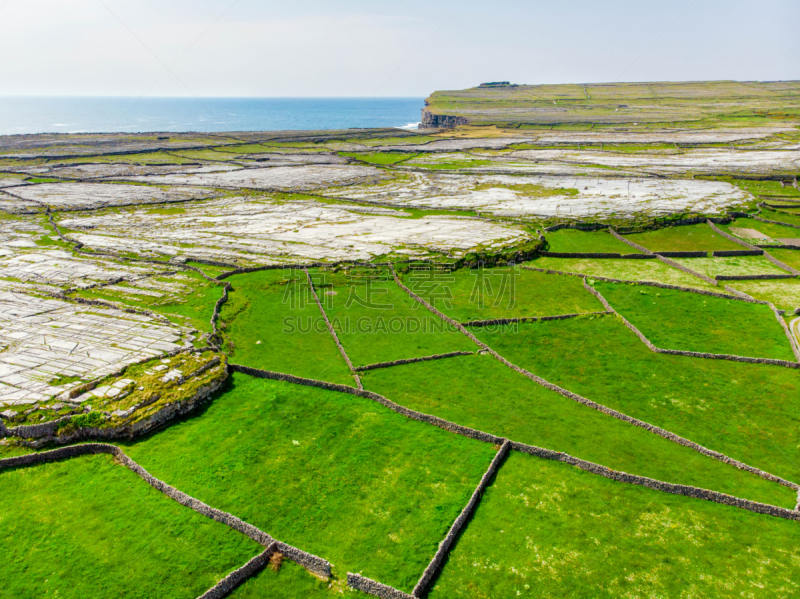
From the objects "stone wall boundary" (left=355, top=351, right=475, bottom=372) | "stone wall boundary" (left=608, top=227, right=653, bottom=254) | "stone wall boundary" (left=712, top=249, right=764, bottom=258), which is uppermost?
"stone wall boundary" (left=608, top=227, right=653, bottom=254)

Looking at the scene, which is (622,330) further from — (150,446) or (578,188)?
(578,188)

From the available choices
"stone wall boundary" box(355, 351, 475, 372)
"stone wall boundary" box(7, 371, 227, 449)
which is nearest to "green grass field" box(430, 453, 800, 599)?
"stone wall boundary" box(355, 351, 475, 372)

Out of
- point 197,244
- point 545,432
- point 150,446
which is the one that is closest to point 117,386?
point 150,446

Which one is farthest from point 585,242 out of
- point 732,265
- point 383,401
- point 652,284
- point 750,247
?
point 383,401

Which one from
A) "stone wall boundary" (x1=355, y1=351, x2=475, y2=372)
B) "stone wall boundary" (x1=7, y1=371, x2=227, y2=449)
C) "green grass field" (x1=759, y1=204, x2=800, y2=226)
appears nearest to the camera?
"stone wall boundary" (x1=7, y1=371, x2=227, y2=449)

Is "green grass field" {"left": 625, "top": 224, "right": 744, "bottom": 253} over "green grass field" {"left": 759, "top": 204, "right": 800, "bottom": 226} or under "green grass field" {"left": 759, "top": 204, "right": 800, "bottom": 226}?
under

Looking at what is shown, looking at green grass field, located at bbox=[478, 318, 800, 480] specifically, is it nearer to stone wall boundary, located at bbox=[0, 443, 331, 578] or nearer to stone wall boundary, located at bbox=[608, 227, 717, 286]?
stone wall boundary, located at bbox=[608, 227, 717, 286]
